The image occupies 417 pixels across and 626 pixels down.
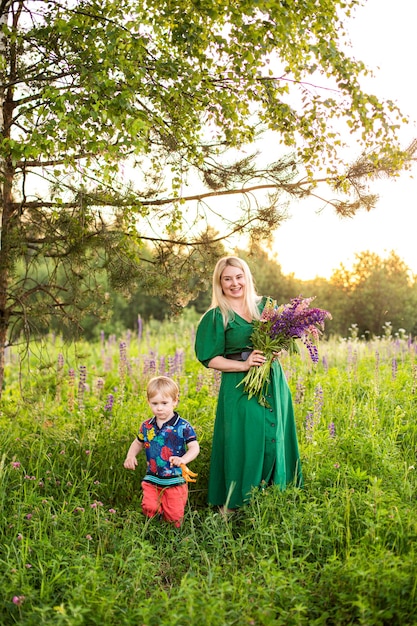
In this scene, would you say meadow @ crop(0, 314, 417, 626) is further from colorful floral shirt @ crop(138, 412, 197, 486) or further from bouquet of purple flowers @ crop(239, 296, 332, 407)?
bouquet of purple flowers @ crop(239, 296, 332, 407)

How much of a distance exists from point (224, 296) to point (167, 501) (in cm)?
148

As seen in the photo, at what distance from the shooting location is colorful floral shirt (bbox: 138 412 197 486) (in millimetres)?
4375

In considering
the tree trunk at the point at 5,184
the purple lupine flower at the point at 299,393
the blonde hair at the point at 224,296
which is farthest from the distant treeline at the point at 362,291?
the blonde hair at the point at 224,296

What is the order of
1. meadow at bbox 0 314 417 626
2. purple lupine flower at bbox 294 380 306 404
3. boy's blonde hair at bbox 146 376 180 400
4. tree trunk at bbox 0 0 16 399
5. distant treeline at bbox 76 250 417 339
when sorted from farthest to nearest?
distant treeline at bbox 76 250 417 339, purple lupine flower at bbox 294 380 306 404, tree trunk at bbox 0 0 16 399, boy's blonde hair at bbox 146 376 180 400, meadow at bbox 0 314 417 626

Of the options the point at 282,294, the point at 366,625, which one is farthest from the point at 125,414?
the point at 282,294

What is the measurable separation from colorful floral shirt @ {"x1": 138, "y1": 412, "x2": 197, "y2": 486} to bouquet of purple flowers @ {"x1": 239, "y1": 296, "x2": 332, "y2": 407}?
0.53m

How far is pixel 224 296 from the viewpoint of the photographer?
4824 mm

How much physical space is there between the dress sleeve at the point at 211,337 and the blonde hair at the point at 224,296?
5 cm

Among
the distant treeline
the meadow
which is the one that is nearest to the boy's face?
the meadow

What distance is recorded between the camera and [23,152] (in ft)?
13.9

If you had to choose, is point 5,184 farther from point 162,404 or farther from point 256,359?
point 256,359

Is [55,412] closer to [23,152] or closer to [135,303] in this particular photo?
[23,152]

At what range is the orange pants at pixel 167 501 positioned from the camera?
4383mm

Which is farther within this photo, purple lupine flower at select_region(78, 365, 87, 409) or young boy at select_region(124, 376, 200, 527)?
purple lupine flower at select_region(78, 365, 87, 409)
